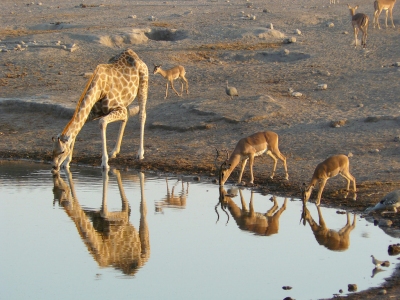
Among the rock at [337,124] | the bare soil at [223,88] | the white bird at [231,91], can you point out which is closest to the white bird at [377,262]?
the bare soil at [223,88]

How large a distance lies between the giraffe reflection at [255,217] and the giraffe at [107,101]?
2961 millimetres

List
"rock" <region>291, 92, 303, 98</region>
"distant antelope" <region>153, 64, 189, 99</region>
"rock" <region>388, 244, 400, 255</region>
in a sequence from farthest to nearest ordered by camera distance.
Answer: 1. "distant antelope" <region>153, 64, 189, 99</region>
2. "rock" <region>291, 92, 303, 98</region>
3. "rock" <region>388, 244, 400, 255</region>

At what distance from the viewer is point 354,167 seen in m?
11.7

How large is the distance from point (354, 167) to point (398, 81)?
5891 mm

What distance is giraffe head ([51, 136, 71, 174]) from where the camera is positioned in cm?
1210

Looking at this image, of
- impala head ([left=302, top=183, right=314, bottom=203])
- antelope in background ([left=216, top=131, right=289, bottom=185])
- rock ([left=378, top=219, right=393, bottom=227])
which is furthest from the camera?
antelope in background ([left=216, top=131, right=289, bottom=185])

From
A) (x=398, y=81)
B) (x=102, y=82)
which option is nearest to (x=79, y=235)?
(x=102, y=82)

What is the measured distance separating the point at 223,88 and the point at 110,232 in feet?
28.4

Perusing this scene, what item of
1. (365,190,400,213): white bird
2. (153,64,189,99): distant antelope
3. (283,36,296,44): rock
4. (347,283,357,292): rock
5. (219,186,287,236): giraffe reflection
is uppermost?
(283,36,296,44): rock

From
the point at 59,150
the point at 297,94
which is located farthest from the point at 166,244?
the point at 297,94

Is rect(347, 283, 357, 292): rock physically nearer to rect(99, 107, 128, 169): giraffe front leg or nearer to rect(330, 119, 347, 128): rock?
rect(99, 107, 128, 169): giraffe front leg

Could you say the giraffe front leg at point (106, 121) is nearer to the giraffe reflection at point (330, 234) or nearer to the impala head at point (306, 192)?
the impala head at point (306, 192)

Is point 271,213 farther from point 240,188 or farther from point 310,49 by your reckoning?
point 310,49

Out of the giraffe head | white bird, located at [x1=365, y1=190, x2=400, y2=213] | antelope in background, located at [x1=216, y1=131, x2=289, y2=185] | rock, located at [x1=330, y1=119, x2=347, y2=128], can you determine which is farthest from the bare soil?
the giraffe head
